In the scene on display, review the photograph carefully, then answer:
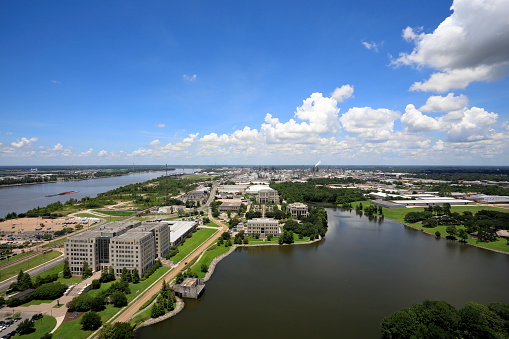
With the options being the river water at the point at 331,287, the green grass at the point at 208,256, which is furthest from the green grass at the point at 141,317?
the green grass at the point at 208,256

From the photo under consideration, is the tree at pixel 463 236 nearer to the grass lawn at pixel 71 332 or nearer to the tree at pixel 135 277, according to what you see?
the tree at pixel 135 277

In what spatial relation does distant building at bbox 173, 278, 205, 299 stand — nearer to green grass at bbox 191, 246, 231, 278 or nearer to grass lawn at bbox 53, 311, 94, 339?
green grass at bbox 191, 246, 231, 278

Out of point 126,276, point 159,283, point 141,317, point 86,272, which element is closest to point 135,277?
point 126,276

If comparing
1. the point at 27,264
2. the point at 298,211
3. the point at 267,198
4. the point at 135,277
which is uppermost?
the point at 267,198

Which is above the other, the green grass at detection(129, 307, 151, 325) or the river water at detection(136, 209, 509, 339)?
the green grass at detection(129, 307, 151, 325)

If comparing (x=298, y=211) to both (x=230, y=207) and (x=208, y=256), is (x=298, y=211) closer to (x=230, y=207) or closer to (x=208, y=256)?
(x=230, y=207)

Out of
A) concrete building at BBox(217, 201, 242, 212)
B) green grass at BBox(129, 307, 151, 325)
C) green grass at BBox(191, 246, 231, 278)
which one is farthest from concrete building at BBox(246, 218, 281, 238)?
green grass at BBox(129, 307, 151, 325)

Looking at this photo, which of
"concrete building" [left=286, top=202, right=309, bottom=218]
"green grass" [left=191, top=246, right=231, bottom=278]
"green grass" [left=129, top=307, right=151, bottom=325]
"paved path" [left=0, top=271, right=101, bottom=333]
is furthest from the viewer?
"concrete building" [left=286, top=202, right=309, bottom=218]
